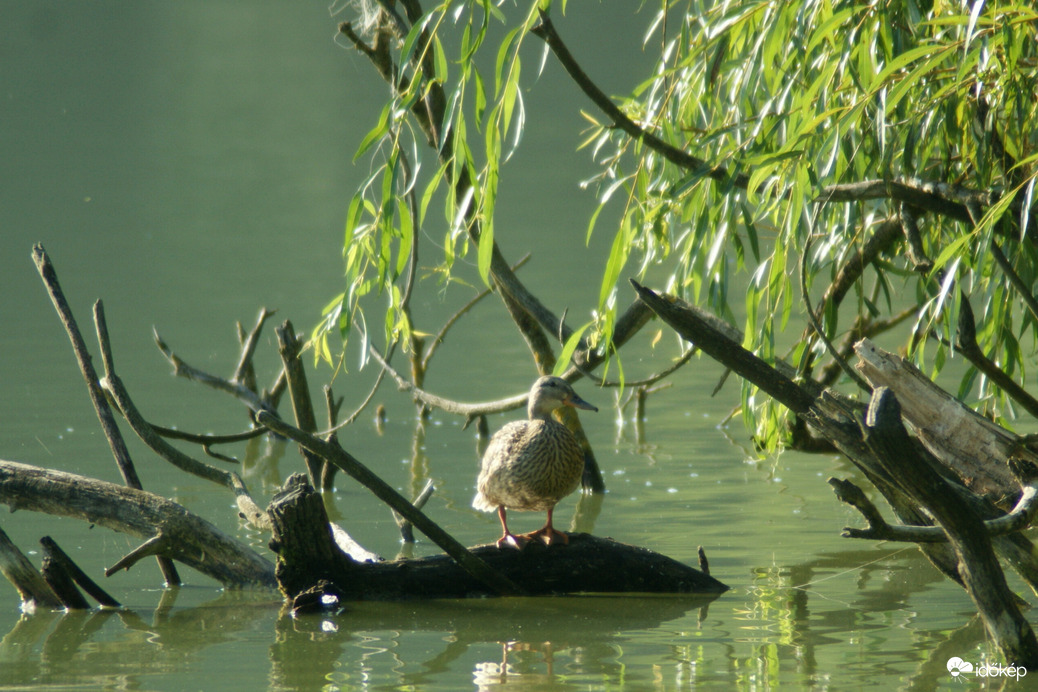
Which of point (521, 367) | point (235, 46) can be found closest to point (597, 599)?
point (521, 367)

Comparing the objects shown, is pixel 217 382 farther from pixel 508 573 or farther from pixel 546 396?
pixel 508 573

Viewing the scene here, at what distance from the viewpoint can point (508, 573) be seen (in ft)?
15.9

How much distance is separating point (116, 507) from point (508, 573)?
159 cm

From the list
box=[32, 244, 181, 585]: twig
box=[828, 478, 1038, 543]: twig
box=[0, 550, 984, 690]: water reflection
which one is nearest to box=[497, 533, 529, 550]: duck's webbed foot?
box=[0, 550, 984, 690]: water reflection

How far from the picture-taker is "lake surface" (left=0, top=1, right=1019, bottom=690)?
13.7ft

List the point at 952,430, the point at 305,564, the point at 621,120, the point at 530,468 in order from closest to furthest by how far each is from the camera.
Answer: the point at 952,430
the point at 621,120
the point at 305,564
the point at 530,468

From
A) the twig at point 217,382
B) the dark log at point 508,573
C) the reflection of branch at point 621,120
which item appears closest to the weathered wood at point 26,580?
the dark log at point 508,573

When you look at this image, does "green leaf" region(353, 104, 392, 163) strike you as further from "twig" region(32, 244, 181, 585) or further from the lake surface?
"twig" region(32, 244, 181, 585)

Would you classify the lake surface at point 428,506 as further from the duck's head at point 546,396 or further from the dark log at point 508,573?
the duck's head at point 546,396

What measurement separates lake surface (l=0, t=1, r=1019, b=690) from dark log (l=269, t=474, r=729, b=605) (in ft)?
0.23

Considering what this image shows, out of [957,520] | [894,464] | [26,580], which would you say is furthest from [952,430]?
[26,580]

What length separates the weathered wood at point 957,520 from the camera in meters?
3.14

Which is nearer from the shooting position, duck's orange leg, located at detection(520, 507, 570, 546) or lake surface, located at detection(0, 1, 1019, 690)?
lake surface, located at detection(0, 1, 1019, 690)

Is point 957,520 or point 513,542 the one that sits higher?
point 513,542
